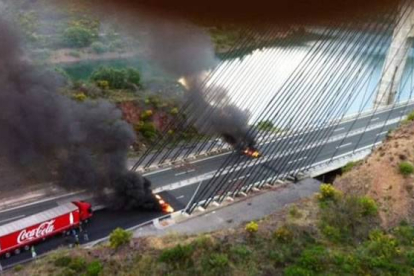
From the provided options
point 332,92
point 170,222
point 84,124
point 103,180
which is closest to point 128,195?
point 103,180

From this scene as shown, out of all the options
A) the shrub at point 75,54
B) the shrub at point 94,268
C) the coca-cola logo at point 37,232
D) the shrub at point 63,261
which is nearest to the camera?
the shrub at point 94,268

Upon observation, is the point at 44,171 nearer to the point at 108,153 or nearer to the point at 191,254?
the point at 108,153

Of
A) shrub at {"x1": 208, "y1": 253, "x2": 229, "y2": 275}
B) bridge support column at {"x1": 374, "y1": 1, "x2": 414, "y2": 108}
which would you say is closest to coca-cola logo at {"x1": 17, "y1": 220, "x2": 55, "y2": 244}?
shrub at {"x1": 208, "y1": 253, "x2": 229, "y2": 275}

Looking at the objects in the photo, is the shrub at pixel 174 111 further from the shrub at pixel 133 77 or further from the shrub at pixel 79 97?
the shrub at pixel 79 97

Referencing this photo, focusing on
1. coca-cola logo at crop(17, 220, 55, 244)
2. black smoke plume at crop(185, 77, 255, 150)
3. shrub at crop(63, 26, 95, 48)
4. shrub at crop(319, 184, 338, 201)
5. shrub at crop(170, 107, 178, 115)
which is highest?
shrub at crop(63, 26, 95, 48)

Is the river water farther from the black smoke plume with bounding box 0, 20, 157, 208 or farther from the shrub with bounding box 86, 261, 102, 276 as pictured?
the shrub with bounding box 86, 261, 102, 276

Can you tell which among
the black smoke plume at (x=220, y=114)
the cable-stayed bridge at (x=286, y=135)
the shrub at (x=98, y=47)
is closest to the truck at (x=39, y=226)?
the cable-stayed bridge at (x=286, y=135)

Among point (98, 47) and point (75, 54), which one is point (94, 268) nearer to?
point (75, 54)
